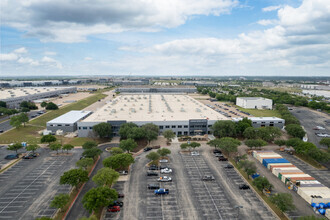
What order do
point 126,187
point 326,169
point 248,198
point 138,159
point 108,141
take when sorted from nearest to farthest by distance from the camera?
point 248,198, point 126,187, point 326,169, point 138,159, point 108,141

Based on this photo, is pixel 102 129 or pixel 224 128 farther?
pixel 224 128

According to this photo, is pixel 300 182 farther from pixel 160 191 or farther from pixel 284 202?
pixel 160 191

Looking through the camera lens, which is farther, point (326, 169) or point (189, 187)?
point (326, 169)

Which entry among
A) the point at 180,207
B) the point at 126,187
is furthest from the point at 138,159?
the point at 180,207

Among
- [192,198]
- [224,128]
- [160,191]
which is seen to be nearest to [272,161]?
[224,128]

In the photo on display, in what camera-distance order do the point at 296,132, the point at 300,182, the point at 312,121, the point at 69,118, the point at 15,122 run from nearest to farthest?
the point at 300,182 → the point at 296,132 → the point at 15,122 → the point at 69,118 → the point at 312,121

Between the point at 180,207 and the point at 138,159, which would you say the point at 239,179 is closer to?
the point at 180,207

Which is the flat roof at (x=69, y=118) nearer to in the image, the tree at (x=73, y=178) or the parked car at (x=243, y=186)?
the tree at (x=73, y=178)
